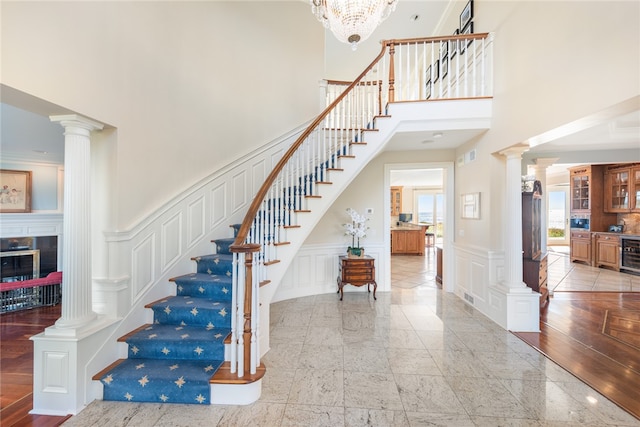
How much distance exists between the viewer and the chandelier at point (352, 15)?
2.59m

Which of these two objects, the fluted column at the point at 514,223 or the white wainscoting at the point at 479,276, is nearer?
the fluted column at the point at 514,223

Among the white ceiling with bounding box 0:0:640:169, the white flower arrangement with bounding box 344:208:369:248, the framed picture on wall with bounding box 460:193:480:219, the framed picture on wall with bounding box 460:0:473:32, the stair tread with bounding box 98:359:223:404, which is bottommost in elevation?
the stair tread with bounding box 98:359:223:404

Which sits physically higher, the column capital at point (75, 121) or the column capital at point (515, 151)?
the column capital at point (515, 151)

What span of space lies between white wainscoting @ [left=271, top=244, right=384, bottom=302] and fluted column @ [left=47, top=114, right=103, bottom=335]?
108 inches

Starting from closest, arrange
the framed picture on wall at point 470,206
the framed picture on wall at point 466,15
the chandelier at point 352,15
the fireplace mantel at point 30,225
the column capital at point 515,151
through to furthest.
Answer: the chandelier at point 352,15
the column capital at point 515,151
the framed picture on wall at point 470,206
the framed picture on wall at point 466,15
the fireplace mantel at point 30,225

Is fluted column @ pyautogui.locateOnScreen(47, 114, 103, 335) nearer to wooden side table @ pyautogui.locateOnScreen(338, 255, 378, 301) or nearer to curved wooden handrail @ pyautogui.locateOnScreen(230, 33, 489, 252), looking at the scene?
curved wooden handrail @ pyautogui.locateOnScreen(230, 33, 489, 252)

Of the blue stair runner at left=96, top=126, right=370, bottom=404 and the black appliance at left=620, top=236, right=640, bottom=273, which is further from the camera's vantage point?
the black appliance at left=620, top=236, right=640, bottom=273

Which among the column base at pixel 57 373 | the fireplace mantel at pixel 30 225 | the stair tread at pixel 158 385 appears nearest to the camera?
the column base at pixel 57 373

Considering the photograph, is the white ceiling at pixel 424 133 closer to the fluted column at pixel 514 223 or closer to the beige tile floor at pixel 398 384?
the fluted column at pixel 514 223

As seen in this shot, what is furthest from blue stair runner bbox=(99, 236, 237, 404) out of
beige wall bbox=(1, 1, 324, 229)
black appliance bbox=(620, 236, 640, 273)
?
black appliance bbox=(620, 236, 640, 273)

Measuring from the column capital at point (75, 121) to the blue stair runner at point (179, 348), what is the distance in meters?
1.68

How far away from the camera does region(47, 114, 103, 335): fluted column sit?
1974 mm

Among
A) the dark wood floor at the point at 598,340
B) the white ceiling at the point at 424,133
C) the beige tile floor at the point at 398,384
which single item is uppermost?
the white ceiling at the point at 424,133

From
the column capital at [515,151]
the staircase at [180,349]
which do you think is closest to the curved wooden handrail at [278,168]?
the staircase at [180,349]
